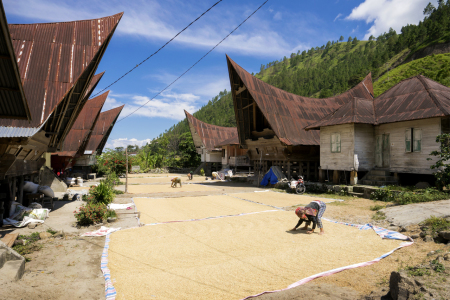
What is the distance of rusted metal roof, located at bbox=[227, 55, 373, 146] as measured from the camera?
21402 millimetres

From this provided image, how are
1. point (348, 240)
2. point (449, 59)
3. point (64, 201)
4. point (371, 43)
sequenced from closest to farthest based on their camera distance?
point (348, 240), point (64, 201), point (449, 59), point (371, 43)

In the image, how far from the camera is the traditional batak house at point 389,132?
13816 mm

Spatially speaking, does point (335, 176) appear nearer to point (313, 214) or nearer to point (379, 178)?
point (379, 178)

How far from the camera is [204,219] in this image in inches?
405

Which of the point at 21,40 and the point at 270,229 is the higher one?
the point at 21,40

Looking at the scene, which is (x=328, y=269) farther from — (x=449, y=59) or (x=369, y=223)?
(x=449, y=59)

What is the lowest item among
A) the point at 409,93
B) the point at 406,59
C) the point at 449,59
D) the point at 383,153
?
the point at 383,153

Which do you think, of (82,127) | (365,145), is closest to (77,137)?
(82,127)

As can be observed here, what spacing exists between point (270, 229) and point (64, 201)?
37.3 ft

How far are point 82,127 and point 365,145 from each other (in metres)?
21.9

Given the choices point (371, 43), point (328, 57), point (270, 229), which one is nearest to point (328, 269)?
point (270, 229)

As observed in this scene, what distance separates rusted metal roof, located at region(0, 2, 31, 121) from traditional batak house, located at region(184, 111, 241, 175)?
109 feet

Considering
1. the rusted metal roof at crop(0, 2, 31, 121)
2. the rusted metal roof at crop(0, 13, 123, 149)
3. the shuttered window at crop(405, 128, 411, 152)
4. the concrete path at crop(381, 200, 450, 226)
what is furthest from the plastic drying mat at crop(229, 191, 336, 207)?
the rusted metal roof at crop(0, 2, 31, 121)

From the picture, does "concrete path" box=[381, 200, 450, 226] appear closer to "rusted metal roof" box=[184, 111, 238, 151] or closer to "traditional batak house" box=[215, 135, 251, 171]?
"traditional batak house" box=[215, 135, 251, 171]
